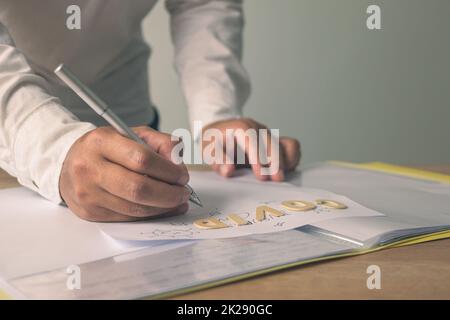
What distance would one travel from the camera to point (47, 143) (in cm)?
56

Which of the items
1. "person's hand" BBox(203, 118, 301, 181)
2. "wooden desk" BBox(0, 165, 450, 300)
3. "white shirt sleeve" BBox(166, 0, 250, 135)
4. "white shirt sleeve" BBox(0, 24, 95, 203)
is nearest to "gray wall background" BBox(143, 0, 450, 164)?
"white shirt sleeve" BBox(166, 0, 250, 135)

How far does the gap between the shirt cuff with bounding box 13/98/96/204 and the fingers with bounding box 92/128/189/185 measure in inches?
1.7

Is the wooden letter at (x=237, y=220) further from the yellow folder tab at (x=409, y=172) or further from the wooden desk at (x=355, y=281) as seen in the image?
the yellow folder tab at (x=409, y=172)

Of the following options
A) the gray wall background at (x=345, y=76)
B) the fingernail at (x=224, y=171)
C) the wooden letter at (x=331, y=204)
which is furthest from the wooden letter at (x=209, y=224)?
the gray wall background at (x=345, y=76)

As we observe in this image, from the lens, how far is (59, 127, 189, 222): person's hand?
50 cm

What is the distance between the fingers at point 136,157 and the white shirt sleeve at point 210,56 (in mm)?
384

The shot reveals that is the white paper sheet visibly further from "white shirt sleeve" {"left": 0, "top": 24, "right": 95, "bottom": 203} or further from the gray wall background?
the gray wall background

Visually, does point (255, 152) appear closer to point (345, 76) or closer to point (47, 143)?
point (47, 143)

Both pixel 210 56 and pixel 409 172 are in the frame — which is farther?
pixel 210 56

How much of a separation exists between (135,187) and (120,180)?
0.05 feet

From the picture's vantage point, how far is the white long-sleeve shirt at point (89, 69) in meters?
0.58

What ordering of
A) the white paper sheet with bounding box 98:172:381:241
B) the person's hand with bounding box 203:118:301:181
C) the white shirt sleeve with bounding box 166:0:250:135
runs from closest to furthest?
the white paper sheet with bounding box 98:172:381:241, the person's hand with bounding box 203:118:301:181, the white shirt sleeve with bounding box 166:0:250:135

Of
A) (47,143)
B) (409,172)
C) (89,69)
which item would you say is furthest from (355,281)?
(89,69)
